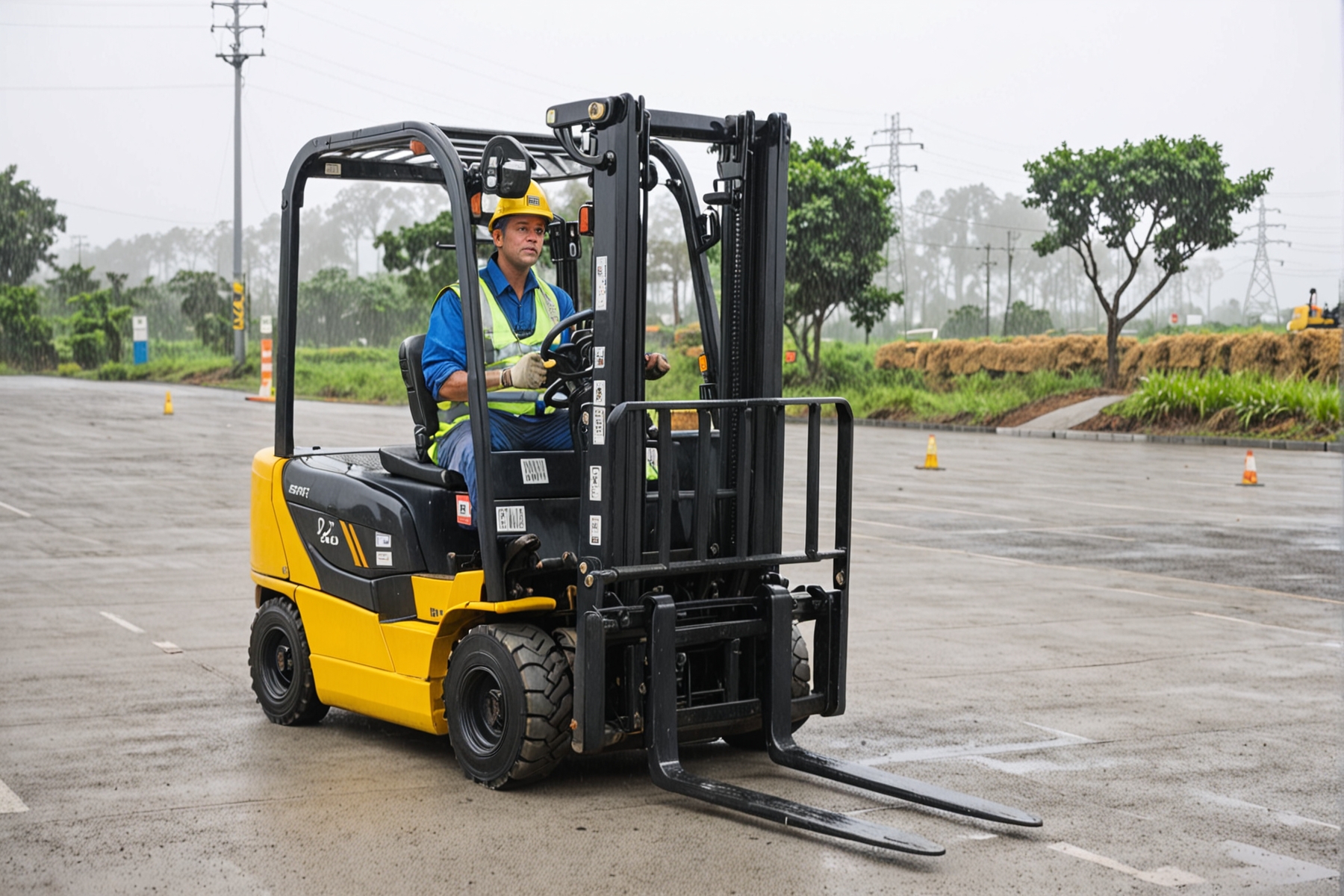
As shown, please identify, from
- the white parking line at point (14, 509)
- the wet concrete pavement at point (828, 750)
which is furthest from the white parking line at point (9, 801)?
the white parking line at point (14, 509)

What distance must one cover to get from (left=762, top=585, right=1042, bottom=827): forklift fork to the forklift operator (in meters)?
1.11

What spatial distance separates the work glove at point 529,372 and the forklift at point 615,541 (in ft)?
0.47

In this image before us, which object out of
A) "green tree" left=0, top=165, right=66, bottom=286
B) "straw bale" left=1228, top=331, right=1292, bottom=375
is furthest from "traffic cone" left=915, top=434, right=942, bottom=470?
"green tree" left=0, top=165, right=66, bottom=286

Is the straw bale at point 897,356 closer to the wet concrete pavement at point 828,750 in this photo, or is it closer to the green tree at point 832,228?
the green tree at point 832,228

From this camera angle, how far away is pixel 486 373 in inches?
229

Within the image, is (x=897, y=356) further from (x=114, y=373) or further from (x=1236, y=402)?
(x=114, y=373)

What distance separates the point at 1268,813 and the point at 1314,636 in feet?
15.0

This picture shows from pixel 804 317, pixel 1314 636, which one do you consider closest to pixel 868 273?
pixel 804 317

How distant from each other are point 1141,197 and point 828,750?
37194 millimetres

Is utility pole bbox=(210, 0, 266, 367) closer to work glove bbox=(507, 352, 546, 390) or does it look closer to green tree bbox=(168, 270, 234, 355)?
green tree bbox=(168, 270, 234, 355)

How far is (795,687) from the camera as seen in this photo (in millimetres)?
6250

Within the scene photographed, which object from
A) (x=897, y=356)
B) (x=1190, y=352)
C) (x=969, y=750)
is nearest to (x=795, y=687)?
(x=969, y=750)

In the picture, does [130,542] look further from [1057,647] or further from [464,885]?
[464,885]

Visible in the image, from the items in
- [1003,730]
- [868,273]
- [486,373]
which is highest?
[868,273]
